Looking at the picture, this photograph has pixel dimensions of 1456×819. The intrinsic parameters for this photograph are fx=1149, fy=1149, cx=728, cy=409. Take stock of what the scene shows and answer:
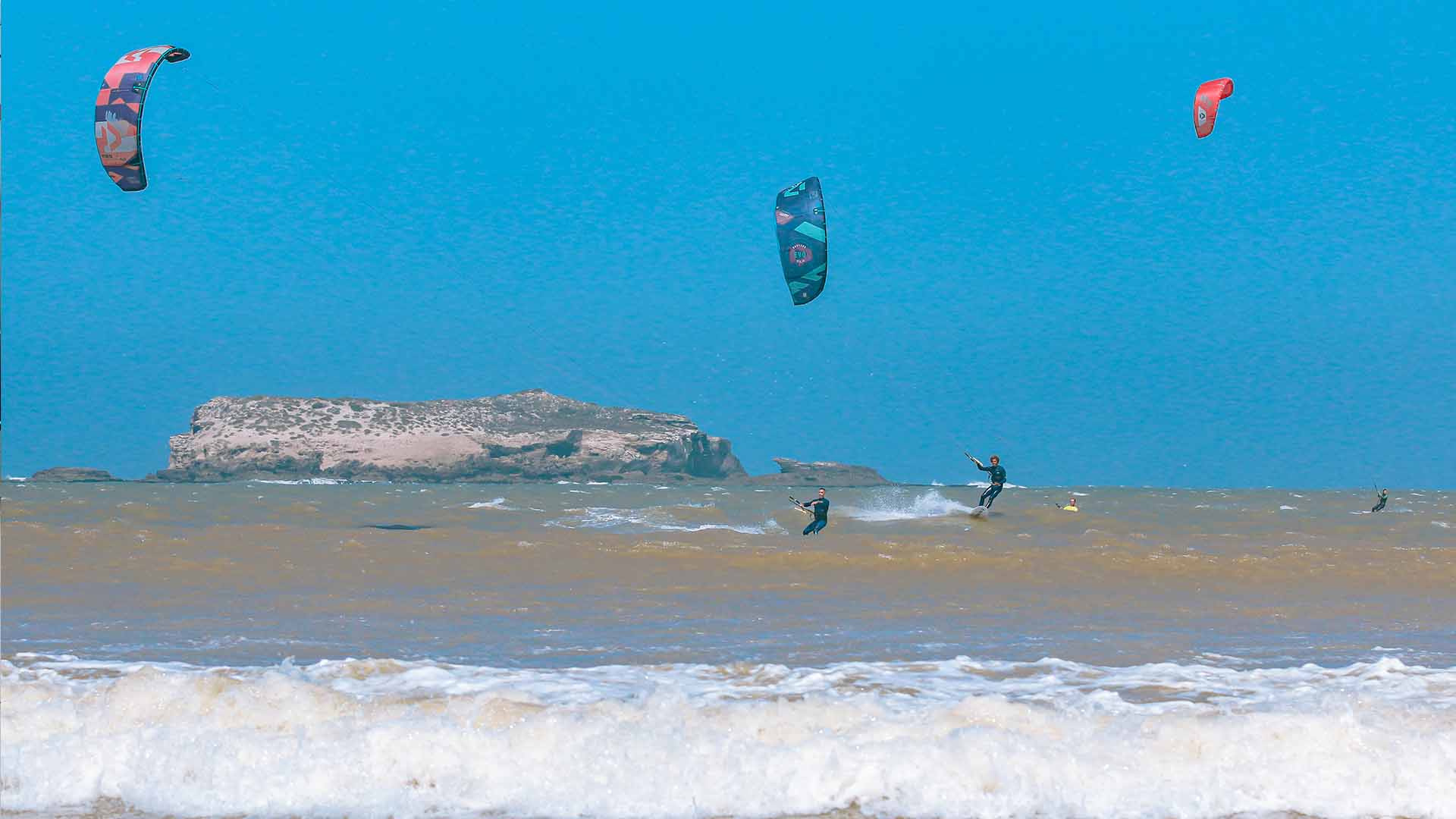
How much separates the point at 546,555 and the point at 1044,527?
14690 mm

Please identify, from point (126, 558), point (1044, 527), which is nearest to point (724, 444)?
point (1044, 527)

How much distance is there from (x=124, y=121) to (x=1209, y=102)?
2998cm

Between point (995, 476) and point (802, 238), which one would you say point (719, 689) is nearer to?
point (802, 238)

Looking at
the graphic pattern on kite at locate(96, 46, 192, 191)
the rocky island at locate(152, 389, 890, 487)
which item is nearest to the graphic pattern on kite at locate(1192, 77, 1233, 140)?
the graphic pattern on kite at locate(96, 46, 192, 191)

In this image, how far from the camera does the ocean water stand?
5.37 meters

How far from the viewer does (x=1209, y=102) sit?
35.5 metres

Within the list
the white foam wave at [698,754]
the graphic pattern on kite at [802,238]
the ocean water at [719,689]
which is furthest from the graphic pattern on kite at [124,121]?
the white foam wave at [698,754]

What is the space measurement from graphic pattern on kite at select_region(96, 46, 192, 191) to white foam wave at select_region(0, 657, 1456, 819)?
1661 cm

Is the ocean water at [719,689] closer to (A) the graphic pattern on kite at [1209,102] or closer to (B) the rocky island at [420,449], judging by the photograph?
(A) the graphic pattern on kite at [1209,102]

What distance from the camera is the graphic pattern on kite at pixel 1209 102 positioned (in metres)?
34.7

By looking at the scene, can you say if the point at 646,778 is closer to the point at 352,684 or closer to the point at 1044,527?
the point at 352,684

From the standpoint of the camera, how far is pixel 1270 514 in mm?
46688

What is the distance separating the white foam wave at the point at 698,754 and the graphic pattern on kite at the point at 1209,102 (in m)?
31.3

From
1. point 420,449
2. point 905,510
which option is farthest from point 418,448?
point 905,510
